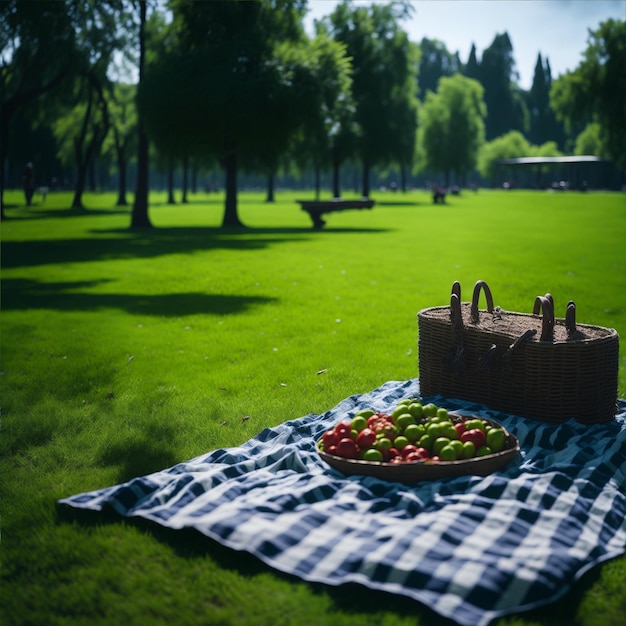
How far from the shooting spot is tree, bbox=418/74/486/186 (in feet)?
270

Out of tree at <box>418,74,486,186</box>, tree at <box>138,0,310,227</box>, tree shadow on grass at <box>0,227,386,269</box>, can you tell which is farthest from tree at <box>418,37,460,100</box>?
tree shadow on grass at <box>0,227,386,269</box>

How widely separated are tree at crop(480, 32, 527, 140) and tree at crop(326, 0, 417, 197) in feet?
184

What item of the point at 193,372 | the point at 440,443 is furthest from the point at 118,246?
the point at 440,443

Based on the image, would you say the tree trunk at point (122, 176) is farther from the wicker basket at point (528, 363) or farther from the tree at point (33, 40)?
the wicker basket at point (528, 363)

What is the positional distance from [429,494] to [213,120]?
2869cm

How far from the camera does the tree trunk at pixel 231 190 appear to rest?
117ft

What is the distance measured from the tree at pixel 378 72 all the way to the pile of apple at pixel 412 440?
47.5m

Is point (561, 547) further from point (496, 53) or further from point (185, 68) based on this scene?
point (496, 53)

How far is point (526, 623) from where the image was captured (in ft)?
12.0

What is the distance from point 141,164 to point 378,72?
80.7 ft

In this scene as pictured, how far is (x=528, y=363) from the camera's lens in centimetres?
622

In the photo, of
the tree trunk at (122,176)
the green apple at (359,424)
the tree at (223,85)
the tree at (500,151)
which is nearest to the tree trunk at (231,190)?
the tree at (223,85)

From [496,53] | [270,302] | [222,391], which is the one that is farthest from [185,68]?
[496,53]

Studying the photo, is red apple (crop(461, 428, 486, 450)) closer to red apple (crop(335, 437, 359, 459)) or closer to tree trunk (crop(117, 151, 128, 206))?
red apple (crop(335, 437, 359, 459))
